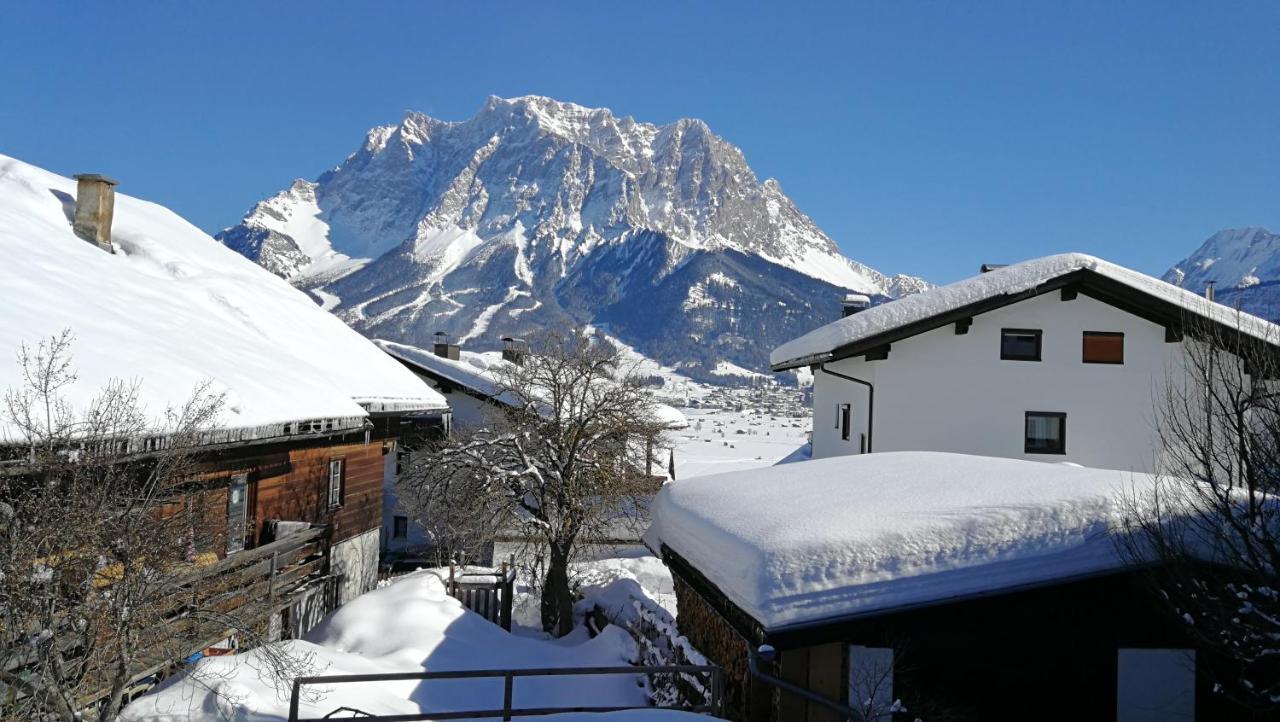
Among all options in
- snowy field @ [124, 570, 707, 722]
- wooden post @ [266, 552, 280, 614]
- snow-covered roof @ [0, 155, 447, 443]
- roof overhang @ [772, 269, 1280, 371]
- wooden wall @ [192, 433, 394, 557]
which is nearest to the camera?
snowy field @ [124, 570, 707, 722]

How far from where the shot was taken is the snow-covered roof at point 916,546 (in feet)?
21.2

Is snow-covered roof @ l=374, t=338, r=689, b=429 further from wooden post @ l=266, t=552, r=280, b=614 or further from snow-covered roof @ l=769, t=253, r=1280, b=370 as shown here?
wooden post @ l=266, t=552, r=280, b=614

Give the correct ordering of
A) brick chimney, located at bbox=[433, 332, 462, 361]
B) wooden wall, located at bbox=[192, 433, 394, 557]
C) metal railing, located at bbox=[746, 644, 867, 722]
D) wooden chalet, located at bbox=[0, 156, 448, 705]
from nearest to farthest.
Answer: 1. metal railing, located at bbox=[746, 644, 867, 722]
2. wooden chalet, located at bbox=[0, 156, 448, 705]
3. wooden wall, located at bbox=[192, 433, 394, 557]
4. brick chimney, located at bbox=[433, 332, 462, 361]

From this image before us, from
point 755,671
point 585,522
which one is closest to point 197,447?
point 755,671

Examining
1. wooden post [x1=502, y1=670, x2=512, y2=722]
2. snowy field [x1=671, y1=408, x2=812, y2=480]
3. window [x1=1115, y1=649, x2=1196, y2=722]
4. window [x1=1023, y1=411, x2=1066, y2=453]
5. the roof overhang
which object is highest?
the roof overhang

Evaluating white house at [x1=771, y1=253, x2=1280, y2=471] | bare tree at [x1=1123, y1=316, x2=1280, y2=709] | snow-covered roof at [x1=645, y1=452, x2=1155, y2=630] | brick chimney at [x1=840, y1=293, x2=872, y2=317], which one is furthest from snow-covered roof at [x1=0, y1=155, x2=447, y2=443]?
brick chimney at [x1=840, y1=293, x2=872, y2=317]

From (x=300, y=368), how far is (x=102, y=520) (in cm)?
881

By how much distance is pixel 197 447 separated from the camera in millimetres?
8117

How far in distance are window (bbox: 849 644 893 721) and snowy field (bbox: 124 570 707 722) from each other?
178 cm

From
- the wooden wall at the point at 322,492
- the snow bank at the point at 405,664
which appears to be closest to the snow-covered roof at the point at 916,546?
the snow bank at the point at 405,664

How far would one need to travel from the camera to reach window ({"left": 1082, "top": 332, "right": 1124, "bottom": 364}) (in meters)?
17.0

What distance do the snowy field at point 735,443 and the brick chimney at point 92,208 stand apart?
25083mm

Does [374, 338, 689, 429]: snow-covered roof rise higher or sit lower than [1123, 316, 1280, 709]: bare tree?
higher

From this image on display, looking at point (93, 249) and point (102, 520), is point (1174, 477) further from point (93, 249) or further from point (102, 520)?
point (93, 249)
